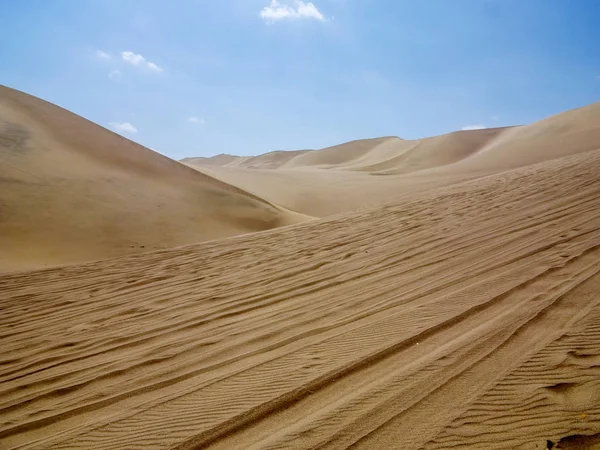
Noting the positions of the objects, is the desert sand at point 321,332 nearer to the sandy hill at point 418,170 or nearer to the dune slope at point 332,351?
the dune slope at point 332,351

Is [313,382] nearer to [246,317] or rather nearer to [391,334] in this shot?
[391,334]

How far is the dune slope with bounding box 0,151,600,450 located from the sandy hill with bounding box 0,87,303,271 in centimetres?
271

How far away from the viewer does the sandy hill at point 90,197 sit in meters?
7.89

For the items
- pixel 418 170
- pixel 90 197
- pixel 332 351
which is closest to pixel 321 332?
pixel 332 351

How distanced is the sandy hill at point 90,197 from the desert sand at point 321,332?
0.11 meters

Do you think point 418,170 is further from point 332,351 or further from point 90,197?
point 332,351

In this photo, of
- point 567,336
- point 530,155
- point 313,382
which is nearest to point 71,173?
point 313,382

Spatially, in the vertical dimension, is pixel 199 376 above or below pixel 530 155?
below

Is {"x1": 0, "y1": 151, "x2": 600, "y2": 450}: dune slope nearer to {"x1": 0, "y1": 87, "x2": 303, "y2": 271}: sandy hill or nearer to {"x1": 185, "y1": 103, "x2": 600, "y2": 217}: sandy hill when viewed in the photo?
{"x1": 0, "y1": 87, "x2": 303, "y2": 271}: sandy hill

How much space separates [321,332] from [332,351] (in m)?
0.35

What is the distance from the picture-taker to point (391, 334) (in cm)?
289

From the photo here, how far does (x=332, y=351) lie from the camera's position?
277 centimetres

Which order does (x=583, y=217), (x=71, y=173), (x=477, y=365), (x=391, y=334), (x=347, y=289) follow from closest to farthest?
(x=477, y=365)
(x=391, y=334)
(x=347, y=289)
(x=583, y=217)
(x=71, y=173)

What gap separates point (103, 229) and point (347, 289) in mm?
6264
